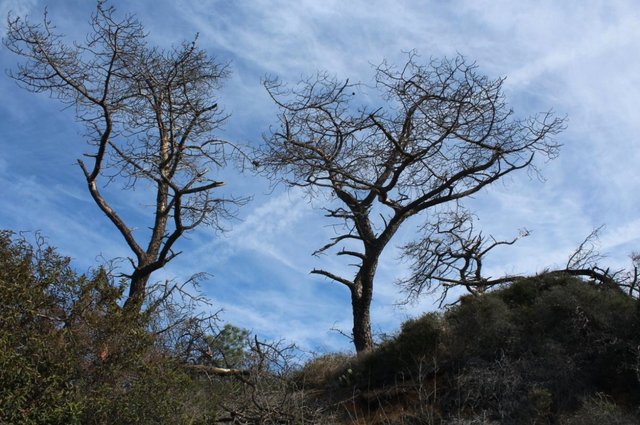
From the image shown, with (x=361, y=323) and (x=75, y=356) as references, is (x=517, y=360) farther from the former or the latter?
(x=75, y=356)

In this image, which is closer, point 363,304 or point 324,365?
point 324,365

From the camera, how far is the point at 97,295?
8367 mm

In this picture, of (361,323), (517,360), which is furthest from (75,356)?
(361,323)

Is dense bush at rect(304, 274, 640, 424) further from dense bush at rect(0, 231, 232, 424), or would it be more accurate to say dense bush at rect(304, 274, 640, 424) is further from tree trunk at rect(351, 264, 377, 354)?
dense bush at rect(0, 231, 232, 424)

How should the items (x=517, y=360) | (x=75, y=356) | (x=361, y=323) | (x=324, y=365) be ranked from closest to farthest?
(x=75, y=356) < (x=517, y=360) < (x=324, y=365) < (x=361, y=323)

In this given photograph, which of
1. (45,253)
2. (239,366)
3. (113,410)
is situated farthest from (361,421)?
(45,253)

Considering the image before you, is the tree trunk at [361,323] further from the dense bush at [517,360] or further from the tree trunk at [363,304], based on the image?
the dense bush at [517,360]

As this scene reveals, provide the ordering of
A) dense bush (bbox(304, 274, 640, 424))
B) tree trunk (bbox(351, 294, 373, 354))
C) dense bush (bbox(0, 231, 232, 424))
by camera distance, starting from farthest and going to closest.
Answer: tree trunk (bbox(351, 294, 373, 354)) → dense bush (bbox(304, 274, 640, 424)) → dense bush (bbox(0, 231, 232, 424))

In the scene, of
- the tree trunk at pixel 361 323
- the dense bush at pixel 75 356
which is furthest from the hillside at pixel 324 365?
the tree trunk at pixel 361 323

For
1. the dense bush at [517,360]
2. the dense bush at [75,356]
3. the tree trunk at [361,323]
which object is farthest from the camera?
the tree trunk at [361,323]

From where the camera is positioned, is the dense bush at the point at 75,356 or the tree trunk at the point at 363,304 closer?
the dense bush at the point at 75,356

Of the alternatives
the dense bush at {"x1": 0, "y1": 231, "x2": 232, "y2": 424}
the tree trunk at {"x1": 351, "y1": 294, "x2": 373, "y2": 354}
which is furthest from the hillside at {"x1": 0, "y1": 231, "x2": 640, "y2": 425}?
the tree trunk at {"x1": 351, "y1": 294, "x2": 373, "y2": 354}

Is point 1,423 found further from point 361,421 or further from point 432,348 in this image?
point 432,348

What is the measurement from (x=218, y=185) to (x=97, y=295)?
5848 mm
